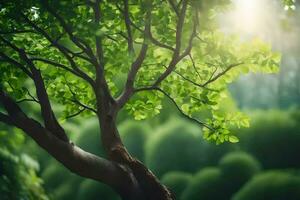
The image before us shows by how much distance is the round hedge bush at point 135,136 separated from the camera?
22.7 meters

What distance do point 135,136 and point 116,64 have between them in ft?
47.9

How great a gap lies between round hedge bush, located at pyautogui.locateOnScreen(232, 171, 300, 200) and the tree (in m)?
8.75

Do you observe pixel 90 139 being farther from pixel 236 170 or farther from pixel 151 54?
pixel 151 54

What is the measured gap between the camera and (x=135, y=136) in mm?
23031

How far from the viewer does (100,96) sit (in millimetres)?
8789

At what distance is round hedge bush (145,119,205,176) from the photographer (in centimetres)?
2098

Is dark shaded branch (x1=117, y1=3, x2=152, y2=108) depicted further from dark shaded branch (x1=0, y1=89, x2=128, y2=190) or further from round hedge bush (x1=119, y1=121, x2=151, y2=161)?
round hedge bush (x1=119, y1=121, x2=151, y2=161)

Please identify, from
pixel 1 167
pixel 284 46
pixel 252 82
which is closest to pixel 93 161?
pixel 1 167

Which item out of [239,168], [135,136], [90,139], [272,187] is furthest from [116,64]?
[90,139]

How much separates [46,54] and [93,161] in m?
2.13

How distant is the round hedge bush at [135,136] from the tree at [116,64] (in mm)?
12572

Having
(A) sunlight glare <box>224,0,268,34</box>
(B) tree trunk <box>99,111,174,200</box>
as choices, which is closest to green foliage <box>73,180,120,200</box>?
(B) tree trunk <box>99,111,174,200</box>

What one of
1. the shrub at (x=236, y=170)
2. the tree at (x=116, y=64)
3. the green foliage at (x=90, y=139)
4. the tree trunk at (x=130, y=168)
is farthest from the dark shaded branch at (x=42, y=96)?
the green foliage at (x=90, y=139)

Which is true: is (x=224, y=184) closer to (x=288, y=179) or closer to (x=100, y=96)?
(x=288, y=179)
